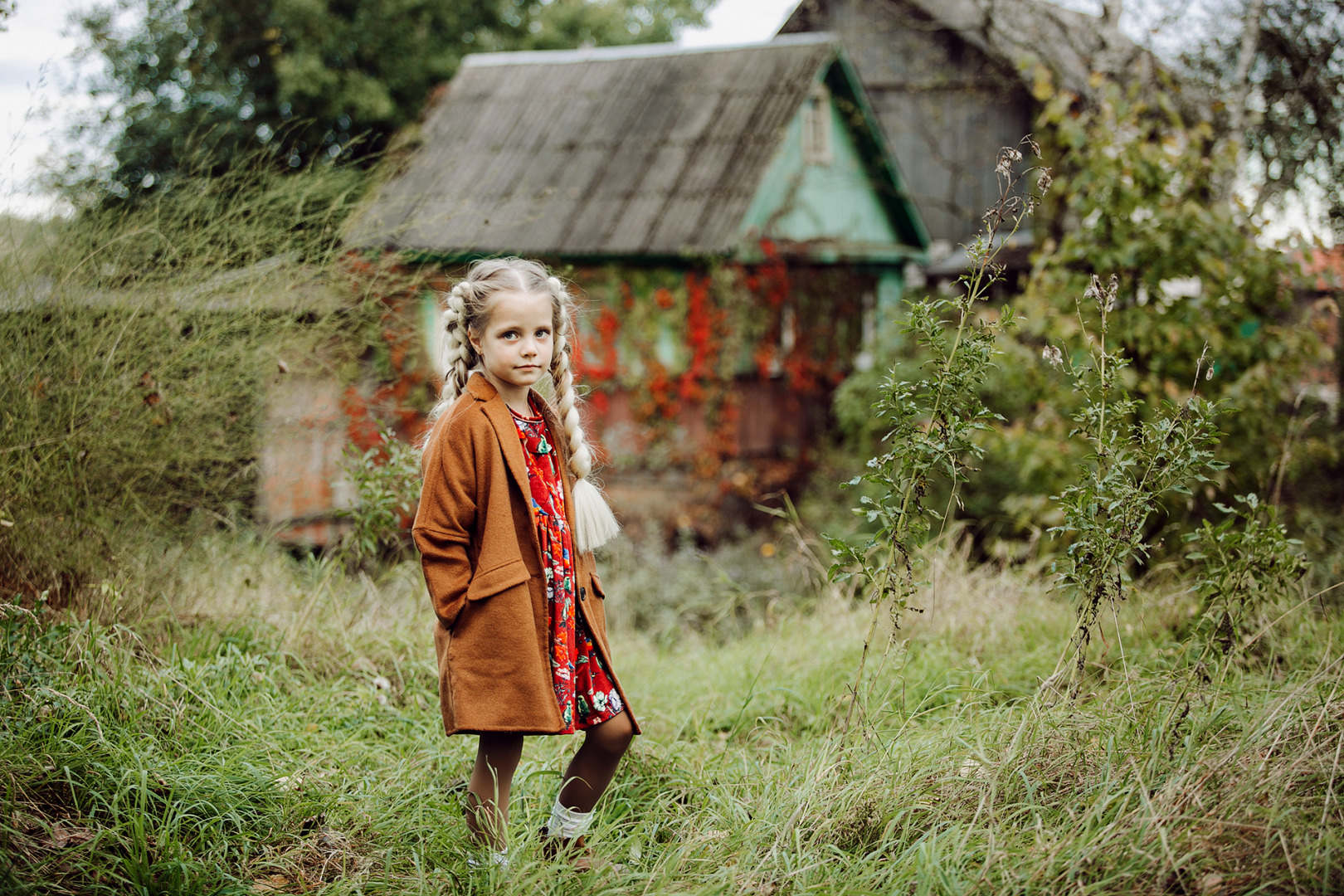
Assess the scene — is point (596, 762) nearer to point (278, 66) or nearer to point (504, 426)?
point (504, 426)

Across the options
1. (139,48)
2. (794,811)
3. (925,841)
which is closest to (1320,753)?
(925,841)

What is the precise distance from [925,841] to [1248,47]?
7.33 m

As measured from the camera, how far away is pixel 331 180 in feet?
15.2

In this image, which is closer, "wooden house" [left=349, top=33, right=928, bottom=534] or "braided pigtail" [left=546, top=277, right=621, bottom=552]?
"braided pigtail" [left=546, top=277, right=621, bottom=552]

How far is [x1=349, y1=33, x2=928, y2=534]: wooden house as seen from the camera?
9.88 m

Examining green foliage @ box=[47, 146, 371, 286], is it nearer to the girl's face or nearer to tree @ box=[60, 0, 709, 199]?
the girl's face

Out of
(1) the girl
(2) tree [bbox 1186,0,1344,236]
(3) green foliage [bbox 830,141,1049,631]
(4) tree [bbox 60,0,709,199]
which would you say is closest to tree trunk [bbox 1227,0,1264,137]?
(2) tree [bbox 1186,0,1344,236]

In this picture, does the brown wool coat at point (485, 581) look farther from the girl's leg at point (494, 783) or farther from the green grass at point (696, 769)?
the green grass at point (696, 769)

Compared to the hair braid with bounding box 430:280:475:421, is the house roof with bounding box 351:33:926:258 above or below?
above

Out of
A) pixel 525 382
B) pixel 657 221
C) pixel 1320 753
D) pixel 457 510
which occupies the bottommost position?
pixel 1320 753

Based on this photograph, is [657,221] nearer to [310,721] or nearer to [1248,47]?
[1248,47]

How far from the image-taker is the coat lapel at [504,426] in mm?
2445

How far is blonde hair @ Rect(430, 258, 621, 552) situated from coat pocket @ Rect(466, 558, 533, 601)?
10.4 inches

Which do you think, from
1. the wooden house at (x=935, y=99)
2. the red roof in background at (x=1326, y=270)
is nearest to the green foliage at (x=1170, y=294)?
the red roof in background at (x=1326, y=270)
